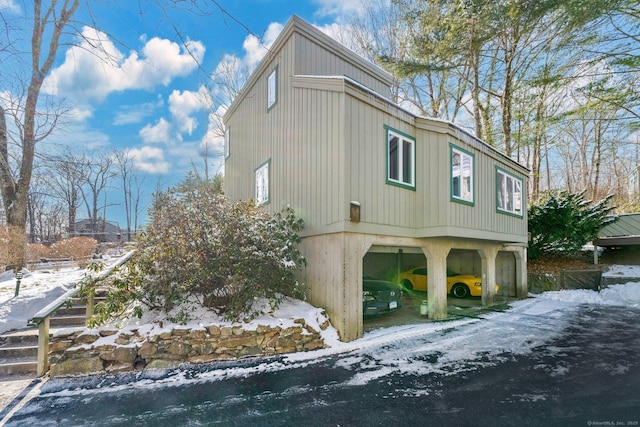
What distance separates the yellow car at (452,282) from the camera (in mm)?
11672

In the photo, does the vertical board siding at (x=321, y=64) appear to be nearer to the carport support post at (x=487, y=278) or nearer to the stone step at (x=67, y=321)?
the carport support post at (x=487, y=278)

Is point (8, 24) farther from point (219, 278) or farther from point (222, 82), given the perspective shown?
point (219, 278)

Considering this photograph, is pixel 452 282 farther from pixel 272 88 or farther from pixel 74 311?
pixel 74 311

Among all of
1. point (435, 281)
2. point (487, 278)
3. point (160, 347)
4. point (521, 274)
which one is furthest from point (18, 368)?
point (521, 274)

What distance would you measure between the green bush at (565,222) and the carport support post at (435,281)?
7940 mm

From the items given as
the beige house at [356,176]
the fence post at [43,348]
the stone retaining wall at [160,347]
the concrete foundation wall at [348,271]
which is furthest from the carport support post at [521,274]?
the fence post at [43,348]

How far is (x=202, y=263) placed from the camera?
6.13 metres

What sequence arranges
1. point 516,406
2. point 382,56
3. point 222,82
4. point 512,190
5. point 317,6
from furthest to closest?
1. point 382,56
2. point 512,190
3. point 317,6
4. point 516,406
5. point 222,82

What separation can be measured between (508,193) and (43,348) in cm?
1225

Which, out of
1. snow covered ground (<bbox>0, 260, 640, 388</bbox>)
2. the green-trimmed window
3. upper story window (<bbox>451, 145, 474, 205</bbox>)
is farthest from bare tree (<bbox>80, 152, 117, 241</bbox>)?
upper story window (<bbox>451, 145, 474, 205</bbox>)

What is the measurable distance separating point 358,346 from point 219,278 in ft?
9.76

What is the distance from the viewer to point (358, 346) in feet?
20.1

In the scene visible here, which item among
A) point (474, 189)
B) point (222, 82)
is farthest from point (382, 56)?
point (222, 82)

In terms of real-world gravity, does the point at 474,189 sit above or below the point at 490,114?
below
